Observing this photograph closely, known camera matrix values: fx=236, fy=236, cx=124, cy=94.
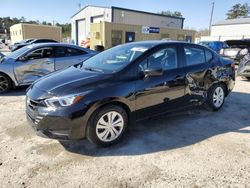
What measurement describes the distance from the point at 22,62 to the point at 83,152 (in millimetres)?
4268

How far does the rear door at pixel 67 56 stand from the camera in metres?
7.04

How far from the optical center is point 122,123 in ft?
11.8

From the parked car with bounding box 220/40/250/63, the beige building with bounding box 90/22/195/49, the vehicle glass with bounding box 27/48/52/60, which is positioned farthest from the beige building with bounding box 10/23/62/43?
the vehicle glass with bounding box 27/48/52/60

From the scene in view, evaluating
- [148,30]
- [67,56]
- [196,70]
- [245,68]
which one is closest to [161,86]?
[196,70]

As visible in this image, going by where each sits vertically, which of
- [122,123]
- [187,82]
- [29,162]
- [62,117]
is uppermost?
[187,82]

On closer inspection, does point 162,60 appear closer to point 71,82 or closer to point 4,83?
point 71,82

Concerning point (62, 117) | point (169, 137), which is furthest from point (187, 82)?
point (62, 117)

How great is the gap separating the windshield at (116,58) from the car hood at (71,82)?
0.97ft

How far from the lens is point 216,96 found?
514 centimetres

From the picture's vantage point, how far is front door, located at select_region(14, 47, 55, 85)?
658 centimetres

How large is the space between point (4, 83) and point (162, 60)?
4.75 m

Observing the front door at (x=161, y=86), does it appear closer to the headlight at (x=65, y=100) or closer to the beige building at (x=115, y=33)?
the headlight at (x=65, y=100)

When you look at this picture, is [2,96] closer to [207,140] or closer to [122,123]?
[122,123]

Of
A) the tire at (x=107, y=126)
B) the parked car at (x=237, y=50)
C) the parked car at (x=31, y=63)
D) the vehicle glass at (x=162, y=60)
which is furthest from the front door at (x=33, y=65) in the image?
the parked car at (x=237, y=50)
